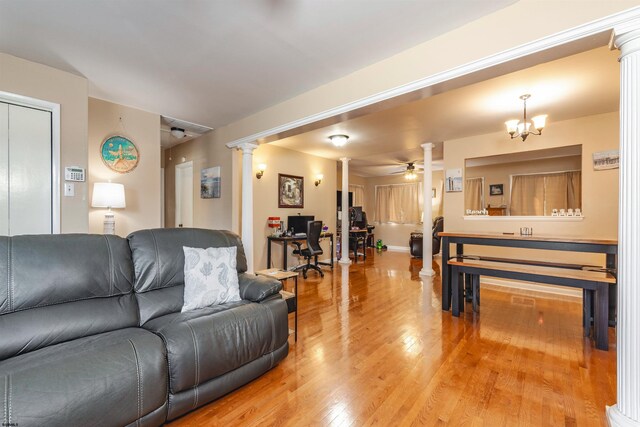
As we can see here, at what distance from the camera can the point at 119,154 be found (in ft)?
12.0

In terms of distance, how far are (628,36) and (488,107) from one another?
2116 mm

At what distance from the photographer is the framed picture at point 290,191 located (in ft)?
18.5

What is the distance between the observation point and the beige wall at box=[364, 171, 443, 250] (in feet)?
27.9

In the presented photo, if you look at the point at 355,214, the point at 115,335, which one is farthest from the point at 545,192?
the point at 115,335

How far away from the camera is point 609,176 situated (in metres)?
3.83

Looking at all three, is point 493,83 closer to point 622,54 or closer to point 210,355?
point 622,54

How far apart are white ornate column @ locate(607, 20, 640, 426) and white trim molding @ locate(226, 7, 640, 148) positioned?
0.07 metres

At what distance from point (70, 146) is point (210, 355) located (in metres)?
2.76

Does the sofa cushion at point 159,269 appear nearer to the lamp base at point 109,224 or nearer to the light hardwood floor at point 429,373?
the light hardwood floor at point 429,373

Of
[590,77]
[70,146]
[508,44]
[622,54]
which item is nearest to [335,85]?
[508,44]

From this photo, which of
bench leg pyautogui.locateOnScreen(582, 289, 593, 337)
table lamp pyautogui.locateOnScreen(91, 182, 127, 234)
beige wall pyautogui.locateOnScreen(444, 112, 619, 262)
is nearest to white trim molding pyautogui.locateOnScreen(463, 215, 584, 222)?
beige wall pyautogui.locateOnScreen(444, 112, 619, 262)

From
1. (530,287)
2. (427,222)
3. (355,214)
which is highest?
(355,214)

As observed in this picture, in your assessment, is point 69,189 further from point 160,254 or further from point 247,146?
point 247,146

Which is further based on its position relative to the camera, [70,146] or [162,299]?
[70,146]
